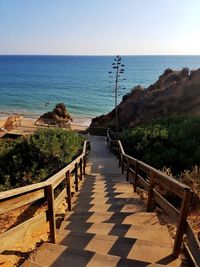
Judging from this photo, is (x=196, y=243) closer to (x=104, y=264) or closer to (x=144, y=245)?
(x=144, y=245)

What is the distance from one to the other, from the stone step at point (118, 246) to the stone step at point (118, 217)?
881mm

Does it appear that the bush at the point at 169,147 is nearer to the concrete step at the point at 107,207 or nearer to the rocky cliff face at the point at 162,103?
the concrete step at the point at 107,207

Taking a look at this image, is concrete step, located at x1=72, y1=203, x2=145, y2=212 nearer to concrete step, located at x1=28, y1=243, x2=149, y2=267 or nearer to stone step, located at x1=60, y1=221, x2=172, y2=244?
stone step, located at x1=60, y1=221, x2=172, y2=244

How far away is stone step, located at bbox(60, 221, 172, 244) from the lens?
4.25 m

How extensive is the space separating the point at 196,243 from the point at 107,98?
68637mm

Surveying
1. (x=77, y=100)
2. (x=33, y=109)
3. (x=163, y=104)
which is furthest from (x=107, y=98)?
(x=163, y=104)

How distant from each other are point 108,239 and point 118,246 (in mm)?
206

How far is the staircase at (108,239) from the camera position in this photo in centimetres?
346

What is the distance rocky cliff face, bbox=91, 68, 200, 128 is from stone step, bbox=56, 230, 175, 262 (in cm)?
2012

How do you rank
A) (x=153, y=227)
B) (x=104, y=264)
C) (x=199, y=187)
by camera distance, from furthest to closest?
(x=199, y=187) → (x=153, y=227) → (x=104, y=264)

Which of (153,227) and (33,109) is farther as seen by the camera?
(33,109)

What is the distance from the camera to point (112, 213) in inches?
214

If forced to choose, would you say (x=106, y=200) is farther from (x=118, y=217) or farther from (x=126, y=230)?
(x=126, y=230)

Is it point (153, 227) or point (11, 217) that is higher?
point (153, 227)
